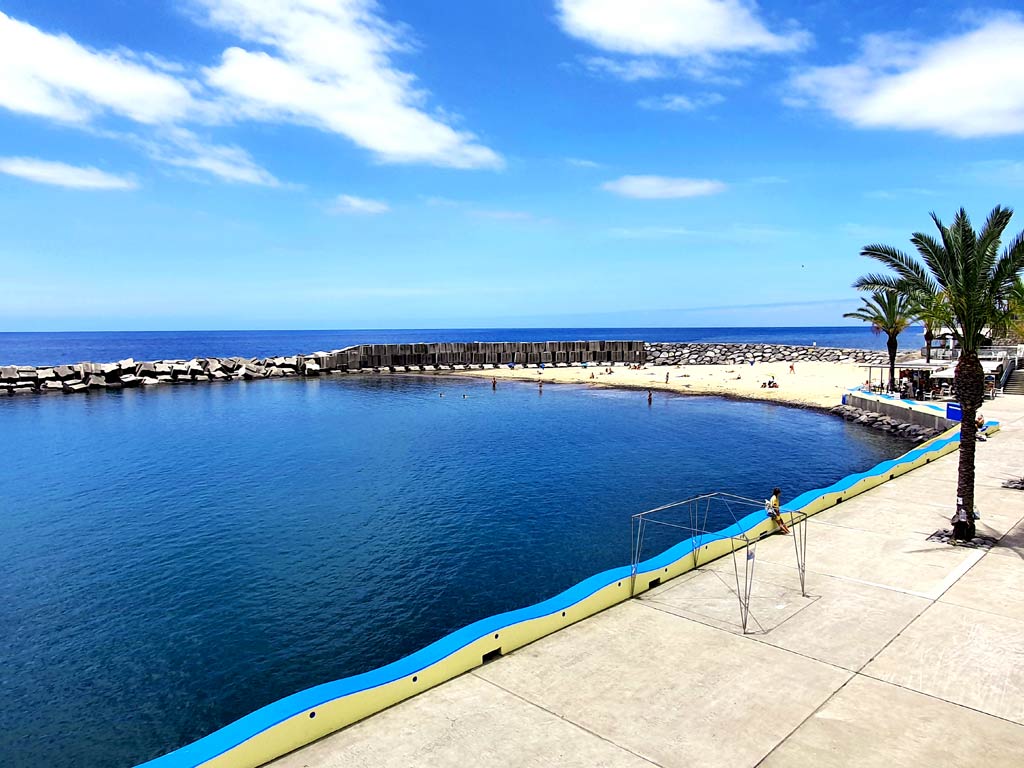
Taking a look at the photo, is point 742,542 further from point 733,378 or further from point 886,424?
point 733,378

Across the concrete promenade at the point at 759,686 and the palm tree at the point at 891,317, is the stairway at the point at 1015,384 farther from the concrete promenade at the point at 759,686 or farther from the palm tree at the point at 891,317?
the concrete promenade at the point at 759,686

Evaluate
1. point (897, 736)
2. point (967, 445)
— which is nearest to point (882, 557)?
point (967, 445)

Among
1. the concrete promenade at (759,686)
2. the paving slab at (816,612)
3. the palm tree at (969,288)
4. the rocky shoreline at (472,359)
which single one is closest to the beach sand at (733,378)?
the rocky shoreline at (472,359)

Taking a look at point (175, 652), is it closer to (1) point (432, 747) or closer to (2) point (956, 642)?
(1) point (432, 747)

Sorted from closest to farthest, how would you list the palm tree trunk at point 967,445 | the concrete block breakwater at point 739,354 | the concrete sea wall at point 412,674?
the concrete sea wall at point 412,674, the palm tree trunk at point 967,445, the concrete block breakwater at point 739,354

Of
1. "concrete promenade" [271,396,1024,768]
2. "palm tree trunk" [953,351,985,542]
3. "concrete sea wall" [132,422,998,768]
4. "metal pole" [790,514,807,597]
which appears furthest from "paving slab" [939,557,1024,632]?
"concrete sea wall" [132,422,998,768]

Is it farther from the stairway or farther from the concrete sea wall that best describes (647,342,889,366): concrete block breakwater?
the concrete sea wall

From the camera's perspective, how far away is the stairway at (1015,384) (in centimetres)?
4756

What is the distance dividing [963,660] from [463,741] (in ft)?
29.7

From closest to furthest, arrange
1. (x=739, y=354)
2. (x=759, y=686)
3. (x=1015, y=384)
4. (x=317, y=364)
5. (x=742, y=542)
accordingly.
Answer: (x=759, y=686), (x=742, y=542), (x=1015, y=384), (x=317, y=364), (x=739, y=354)

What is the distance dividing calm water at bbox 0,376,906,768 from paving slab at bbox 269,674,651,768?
535cm

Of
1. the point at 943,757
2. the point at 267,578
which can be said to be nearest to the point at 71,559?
the point at 267,578

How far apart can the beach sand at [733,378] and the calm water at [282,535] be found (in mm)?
11427

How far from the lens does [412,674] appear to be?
9.88m
